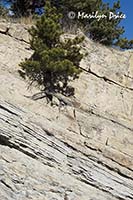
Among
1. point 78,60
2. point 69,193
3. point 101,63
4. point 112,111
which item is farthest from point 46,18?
point 69,193

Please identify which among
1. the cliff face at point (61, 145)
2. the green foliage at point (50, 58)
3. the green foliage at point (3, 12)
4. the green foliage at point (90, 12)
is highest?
the green foliage at point (90, 12)

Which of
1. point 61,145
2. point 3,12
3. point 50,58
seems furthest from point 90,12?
point 61,145

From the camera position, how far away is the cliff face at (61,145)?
30.8 ft

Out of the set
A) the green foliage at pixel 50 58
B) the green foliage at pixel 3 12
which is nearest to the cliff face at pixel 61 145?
the green foliage at pixel 50 58

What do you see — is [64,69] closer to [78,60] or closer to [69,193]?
[78,60]

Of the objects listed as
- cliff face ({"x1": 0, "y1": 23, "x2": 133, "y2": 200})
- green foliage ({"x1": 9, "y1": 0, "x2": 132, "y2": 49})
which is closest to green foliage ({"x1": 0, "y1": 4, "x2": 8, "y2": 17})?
green foliage ({"x1": 9, "y1": 0, "x2": 132, "y2": 49})

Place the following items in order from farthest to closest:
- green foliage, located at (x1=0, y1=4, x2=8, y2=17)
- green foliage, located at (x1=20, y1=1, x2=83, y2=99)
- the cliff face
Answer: green foliage, located at (x1=0, y1=4, x2=8, y2=17) → green foliage, located at (x1=20, y1=1, x2=83, y2=99) → the cliff face

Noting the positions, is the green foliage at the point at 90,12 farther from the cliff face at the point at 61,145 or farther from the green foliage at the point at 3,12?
the cliff face at the point at 61,145

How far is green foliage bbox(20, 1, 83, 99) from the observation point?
1195 cm

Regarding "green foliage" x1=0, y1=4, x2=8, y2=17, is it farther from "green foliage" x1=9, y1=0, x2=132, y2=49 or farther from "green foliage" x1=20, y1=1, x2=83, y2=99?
"green foliage" x1=20, y1=1, x2=83, y2=99

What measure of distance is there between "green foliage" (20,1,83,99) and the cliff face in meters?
0.50

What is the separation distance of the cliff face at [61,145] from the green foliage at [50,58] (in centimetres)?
50

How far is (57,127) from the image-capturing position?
405 inches

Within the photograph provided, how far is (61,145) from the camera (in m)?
9.92
